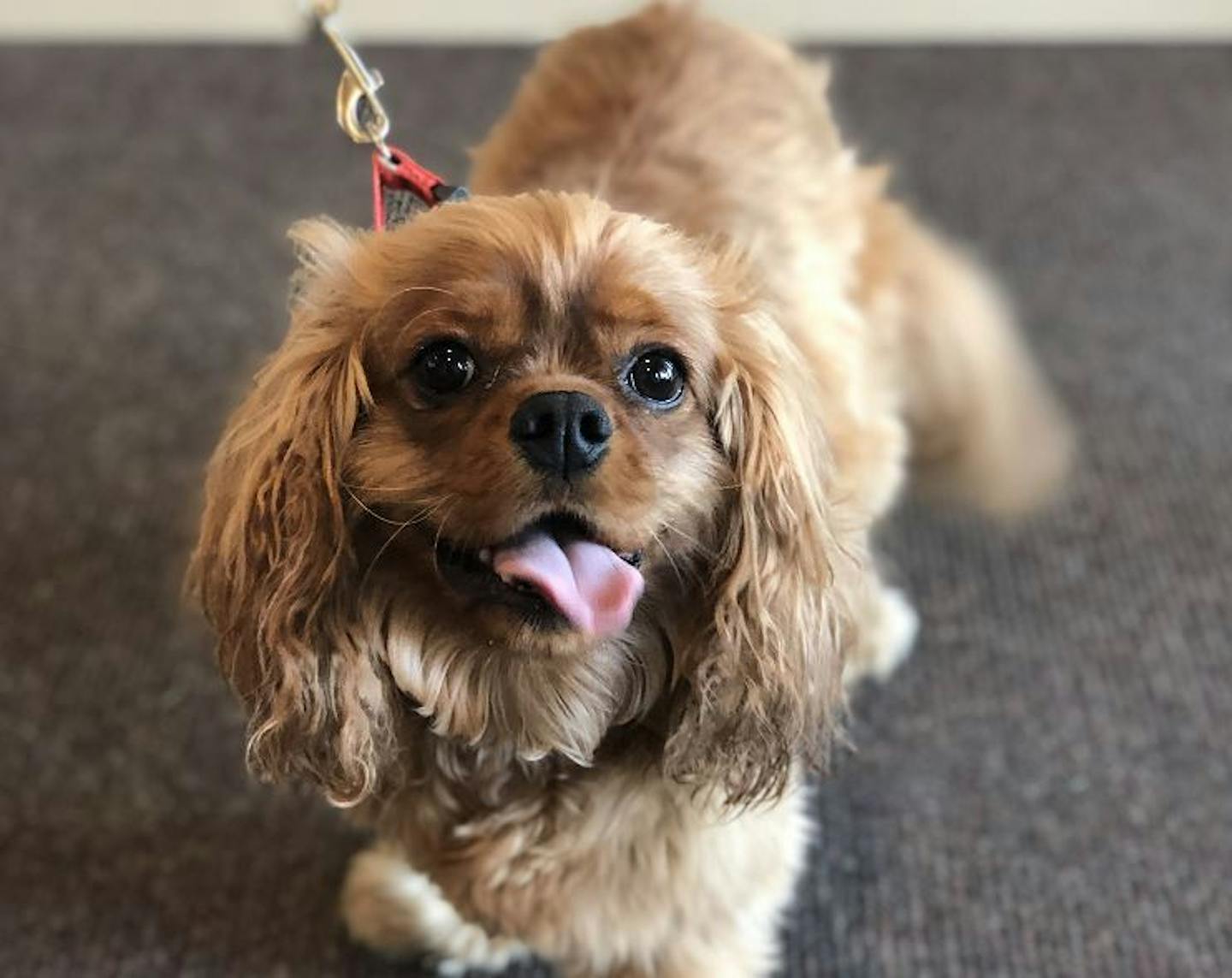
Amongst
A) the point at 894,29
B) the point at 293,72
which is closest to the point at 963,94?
the point at 894,29

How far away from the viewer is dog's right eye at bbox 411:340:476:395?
0.95m

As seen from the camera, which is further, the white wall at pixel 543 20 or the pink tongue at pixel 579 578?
the white wall at pixel 543 20

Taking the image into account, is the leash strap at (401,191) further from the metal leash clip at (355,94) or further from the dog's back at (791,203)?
the dog's back at (791,203)

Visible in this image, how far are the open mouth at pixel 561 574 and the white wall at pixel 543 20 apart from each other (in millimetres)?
1941

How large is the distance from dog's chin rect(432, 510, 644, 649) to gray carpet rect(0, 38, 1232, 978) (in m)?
0.60

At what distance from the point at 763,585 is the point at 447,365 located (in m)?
0.28

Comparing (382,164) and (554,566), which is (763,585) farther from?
(382,164)

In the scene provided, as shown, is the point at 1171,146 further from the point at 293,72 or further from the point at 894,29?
the point at 293,72

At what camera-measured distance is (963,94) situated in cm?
248

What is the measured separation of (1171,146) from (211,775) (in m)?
1.86

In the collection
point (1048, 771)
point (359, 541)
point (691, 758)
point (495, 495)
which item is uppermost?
point (495, 495)

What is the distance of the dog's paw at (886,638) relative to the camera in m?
1.53

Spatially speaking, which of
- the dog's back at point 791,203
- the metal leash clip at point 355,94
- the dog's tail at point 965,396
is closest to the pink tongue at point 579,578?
the dog's back at point 791,203

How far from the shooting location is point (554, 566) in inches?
36.4
